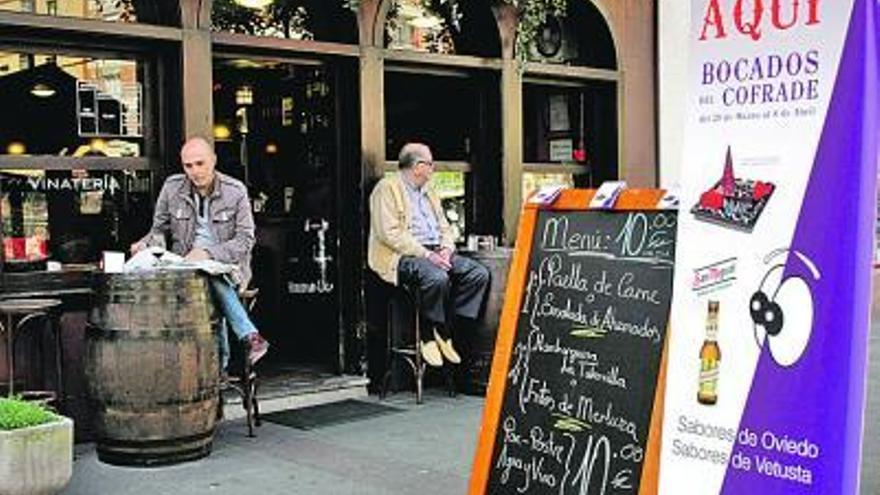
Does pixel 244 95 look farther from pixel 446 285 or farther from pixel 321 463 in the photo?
pixel 321 463

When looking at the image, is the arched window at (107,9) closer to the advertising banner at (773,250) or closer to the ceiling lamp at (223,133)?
the ceiling lamp at (223,133)

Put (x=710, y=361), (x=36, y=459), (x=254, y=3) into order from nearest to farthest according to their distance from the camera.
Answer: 1. (x=710, y=361)
2. (x=36, y=459)
3. (x=254, y=3)

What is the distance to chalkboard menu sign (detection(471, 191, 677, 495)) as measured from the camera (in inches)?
157

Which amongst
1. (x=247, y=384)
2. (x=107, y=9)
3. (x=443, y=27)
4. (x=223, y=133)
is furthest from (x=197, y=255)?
(x=443, y=27)

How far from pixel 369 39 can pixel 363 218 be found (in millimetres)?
1239

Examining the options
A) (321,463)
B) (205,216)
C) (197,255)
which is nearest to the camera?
(321,463)

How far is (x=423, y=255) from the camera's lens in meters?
7.47

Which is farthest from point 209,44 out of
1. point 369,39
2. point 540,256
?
point 540,256

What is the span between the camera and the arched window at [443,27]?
828 cm

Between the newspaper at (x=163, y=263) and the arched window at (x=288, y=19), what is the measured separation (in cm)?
179

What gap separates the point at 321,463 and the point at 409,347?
1993 mm

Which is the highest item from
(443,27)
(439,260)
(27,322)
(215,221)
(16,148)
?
(443,27)

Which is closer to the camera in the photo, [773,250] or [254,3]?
[773,250]

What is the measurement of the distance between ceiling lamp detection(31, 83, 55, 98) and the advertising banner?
4.24 metres
